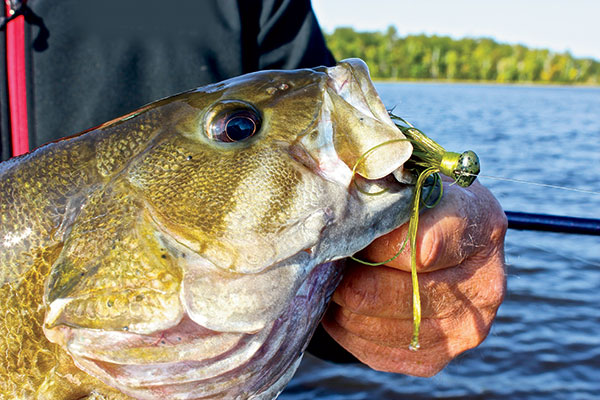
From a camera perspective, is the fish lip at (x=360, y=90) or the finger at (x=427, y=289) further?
the finger at (x=427, y=289)

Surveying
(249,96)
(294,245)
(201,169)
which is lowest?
(294,245)

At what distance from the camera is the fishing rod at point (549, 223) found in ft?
9.44

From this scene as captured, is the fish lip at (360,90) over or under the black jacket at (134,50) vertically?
over

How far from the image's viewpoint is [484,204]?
5.71 ft

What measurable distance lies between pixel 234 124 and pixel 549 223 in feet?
7.10

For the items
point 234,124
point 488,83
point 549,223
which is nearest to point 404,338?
point 234,124

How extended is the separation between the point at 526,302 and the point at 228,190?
8000 millimetres

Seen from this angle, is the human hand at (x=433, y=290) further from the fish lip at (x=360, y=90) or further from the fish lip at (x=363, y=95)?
the fish lip at (x=360, y=90)

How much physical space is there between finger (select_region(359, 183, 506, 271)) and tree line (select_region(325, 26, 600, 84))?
85353 millimetres

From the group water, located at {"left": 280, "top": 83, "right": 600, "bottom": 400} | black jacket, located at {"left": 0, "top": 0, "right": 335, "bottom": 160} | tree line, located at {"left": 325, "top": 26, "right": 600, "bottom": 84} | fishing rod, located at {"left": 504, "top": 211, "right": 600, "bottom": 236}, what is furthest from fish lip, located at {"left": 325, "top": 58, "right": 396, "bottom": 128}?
tree line, located at {"left": 325, "top": 26, "right": 600, "bottom": 84}

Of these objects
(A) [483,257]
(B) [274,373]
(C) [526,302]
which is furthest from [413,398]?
(B) [274,373]

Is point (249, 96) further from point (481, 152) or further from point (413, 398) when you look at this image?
point (481, 152)

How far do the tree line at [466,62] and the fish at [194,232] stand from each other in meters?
85.8

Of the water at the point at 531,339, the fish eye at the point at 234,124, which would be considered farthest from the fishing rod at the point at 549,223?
the fish eye at the point at 234,124
